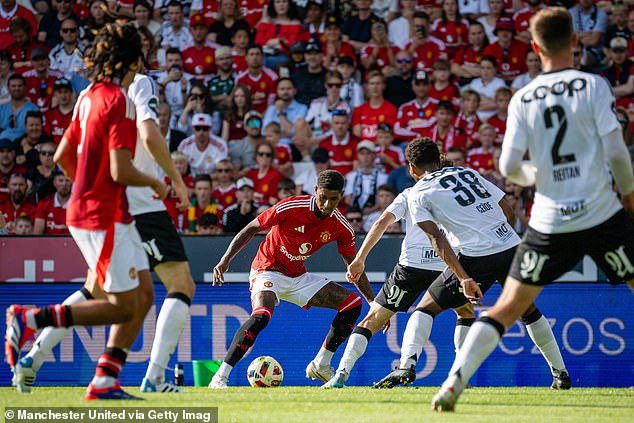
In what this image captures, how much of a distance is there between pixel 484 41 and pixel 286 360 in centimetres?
693

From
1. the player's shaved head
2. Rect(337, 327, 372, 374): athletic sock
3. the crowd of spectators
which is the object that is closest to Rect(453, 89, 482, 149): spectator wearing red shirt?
the crowd of spectators

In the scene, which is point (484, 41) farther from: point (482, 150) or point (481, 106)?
point (482, 150)

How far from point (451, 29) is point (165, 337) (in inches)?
400

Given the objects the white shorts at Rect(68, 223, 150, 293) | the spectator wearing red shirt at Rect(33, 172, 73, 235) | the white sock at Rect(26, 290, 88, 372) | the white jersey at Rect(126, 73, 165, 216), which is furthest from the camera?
the spectator wearing red shirt at Rect(33, 172, 73, 235)

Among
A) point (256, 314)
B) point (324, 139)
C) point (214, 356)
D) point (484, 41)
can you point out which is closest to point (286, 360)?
point (214, 356)

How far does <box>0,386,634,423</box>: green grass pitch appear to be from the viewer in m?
6.02

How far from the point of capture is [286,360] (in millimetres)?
11406

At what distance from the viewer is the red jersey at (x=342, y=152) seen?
47.9 ft

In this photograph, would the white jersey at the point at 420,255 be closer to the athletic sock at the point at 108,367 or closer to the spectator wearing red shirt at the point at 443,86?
the athletic sock at the point at 108,367

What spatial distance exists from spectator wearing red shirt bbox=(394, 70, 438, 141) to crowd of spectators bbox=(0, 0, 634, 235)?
2 cm

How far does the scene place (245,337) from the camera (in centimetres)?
923

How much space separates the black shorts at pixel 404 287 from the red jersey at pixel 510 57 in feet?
22.9

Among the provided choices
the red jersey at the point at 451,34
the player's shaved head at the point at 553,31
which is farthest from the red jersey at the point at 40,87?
the player's shaved head at the point at 553,31

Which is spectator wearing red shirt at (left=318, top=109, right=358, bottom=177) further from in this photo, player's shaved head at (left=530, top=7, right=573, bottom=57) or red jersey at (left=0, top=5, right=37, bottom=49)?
player's shaved head at (left=530, top=7, right=573, bottom=57)
